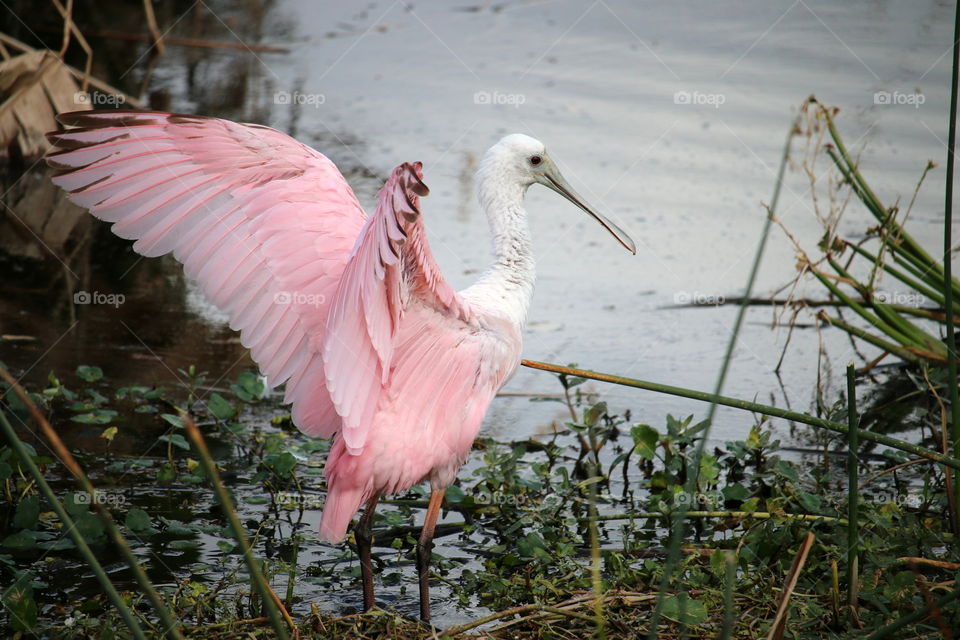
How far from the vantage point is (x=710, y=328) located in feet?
20.4

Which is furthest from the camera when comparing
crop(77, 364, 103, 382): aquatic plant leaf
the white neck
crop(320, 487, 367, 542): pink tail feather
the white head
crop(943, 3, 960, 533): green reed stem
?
crop(77, 364, 103, 382): aquatic plant leaf

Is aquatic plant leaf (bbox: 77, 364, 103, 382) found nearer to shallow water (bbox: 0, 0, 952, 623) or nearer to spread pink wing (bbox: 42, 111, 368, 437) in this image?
shallow water (bbox: 0, 0, 952, 623)

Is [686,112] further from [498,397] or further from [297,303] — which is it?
[297,303]

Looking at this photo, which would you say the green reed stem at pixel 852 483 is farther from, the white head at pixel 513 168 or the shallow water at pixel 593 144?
the shallow water at pixel 593 144

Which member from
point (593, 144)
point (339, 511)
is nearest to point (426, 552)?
point (339, 511)

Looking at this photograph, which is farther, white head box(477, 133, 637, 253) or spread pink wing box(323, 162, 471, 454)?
white head box(477, 133, 637, 253)

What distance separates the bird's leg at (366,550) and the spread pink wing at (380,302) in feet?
1.16

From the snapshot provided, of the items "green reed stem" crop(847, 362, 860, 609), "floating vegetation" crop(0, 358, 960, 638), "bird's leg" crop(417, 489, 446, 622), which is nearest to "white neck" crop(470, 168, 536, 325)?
"floating vegetation" crop(0, 358, 960, 638)

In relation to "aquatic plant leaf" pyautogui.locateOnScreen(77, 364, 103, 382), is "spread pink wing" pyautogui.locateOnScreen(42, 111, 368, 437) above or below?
above

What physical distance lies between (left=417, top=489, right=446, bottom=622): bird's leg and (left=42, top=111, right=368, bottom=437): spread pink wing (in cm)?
44

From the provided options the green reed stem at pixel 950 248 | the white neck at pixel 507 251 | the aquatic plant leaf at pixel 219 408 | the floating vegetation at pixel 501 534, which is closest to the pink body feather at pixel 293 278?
the white neck at pixel 507 251

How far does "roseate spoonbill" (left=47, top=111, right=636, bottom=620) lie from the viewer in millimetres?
3756

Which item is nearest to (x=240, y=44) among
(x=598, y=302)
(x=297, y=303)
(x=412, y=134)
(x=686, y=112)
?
(x=412, y=134)

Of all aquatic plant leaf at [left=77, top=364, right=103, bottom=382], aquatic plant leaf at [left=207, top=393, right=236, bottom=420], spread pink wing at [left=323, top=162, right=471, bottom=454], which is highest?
spread pink wing at [left=323, top=162, right=471, bottom=454]
